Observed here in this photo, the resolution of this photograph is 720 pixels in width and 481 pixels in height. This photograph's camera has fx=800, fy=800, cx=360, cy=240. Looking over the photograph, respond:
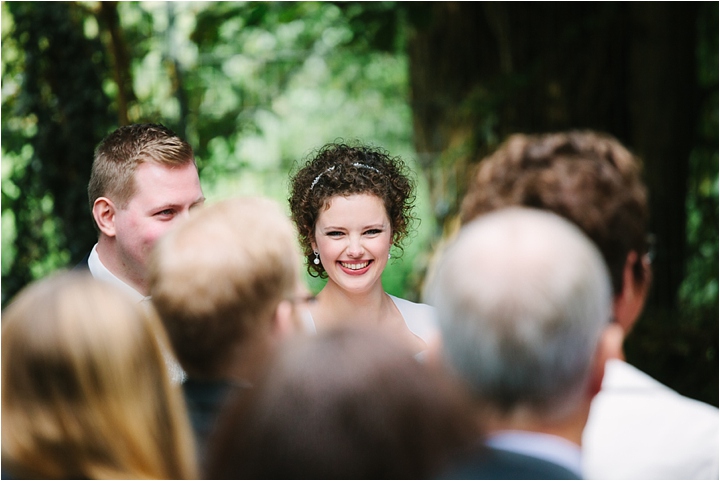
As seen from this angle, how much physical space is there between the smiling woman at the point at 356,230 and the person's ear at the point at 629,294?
0.97 m

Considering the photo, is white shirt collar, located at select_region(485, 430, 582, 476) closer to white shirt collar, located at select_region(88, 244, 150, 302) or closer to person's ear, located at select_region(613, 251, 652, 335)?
person's ear, located at select_region(613, 251, 652, 335)

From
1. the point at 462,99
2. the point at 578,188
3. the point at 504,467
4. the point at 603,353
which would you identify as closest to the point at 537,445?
the point at 504,467

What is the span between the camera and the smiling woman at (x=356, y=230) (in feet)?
8.53

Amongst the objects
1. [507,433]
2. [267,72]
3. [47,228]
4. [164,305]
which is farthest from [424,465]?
[267,72]

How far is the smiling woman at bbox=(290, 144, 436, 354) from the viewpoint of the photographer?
8.53 feet

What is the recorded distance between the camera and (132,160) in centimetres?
→ 254

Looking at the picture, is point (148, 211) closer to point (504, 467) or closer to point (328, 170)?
point (328, 170)

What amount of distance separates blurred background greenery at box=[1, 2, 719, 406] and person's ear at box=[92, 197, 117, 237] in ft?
7.27

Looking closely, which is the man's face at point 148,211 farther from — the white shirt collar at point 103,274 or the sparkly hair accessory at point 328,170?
the sparkly hair accessory at point 328,170

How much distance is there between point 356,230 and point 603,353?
4.54 feet

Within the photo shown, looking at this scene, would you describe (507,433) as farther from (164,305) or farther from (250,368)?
(164,305)

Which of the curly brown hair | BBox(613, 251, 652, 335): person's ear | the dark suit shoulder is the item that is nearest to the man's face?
the curly brown hair

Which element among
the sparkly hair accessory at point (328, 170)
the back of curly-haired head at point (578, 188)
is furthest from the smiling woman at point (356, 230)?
the back of curly-haired head at point (578, 188)

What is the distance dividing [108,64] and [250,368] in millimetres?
3967
